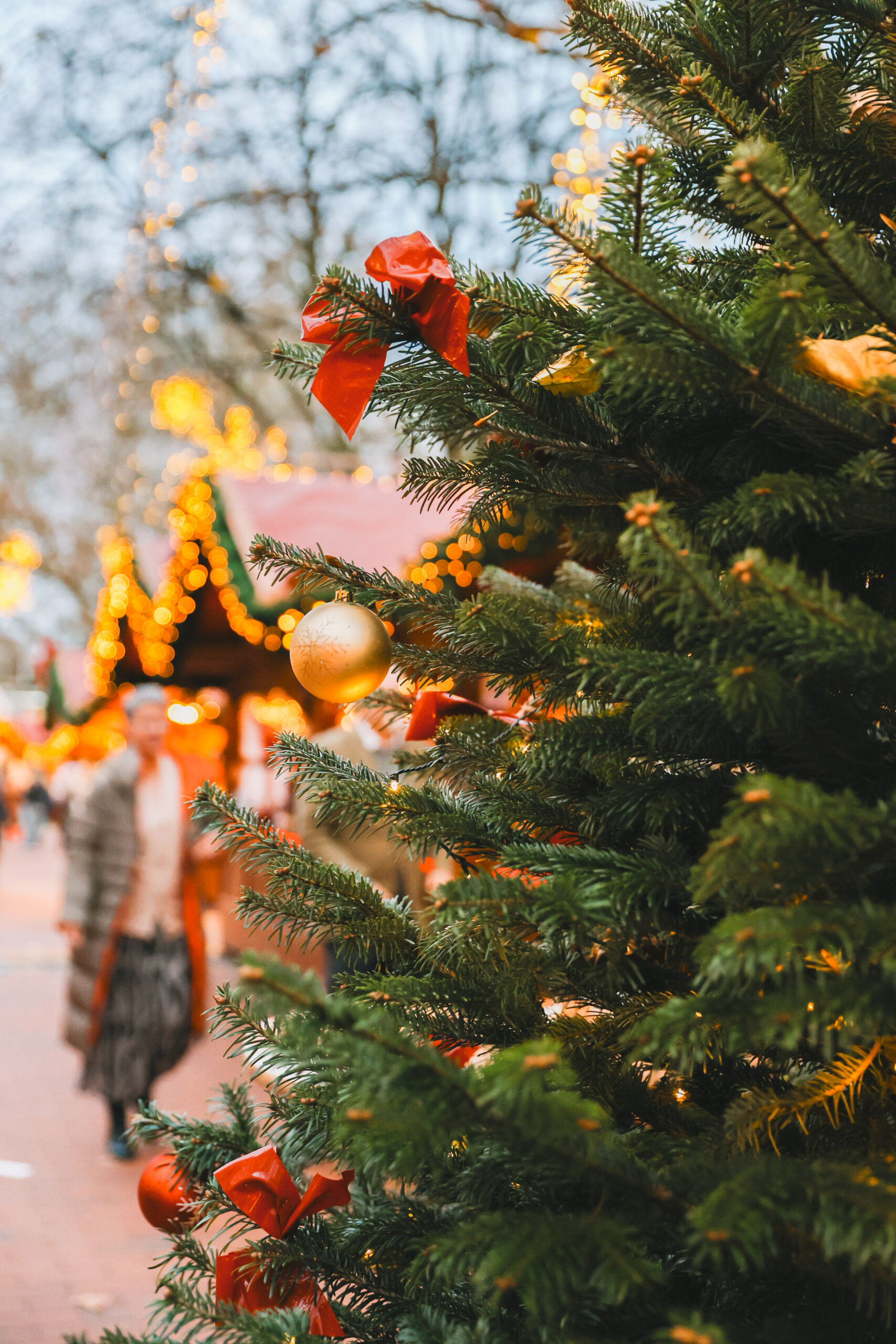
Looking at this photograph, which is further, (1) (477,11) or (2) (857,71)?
(1) (477,11)

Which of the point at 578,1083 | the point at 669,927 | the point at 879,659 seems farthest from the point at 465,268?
the point at 578,1083

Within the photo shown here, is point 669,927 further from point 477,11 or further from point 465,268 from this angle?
point 477,11

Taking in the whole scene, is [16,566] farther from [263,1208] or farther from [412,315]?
[412,315]

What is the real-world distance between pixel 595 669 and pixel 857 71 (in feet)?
2.97

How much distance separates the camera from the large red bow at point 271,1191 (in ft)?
4.74

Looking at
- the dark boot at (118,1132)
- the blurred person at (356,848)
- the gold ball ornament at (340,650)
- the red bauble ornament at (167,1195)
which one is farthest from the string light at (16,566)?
the gold ball ornament at (340,650)

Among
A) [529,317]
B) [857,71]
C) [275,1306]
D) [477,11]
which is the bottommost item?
[275,1306]

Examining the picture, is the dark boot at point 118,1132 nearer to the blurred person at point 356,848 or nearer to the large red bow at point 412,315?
the blurred person at point 356,848

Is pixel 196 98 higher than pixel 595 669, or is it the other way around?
pixel 196 98

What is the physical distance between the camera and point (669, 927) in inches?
48.9

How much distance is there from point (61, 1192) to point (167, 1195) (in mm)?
3747

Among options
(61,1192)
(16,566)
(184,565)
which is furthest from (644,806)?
(16,566)

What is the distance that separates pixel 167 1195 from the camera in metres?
1.61

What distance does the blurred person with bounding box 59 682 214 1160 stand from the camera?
536 centimetres
